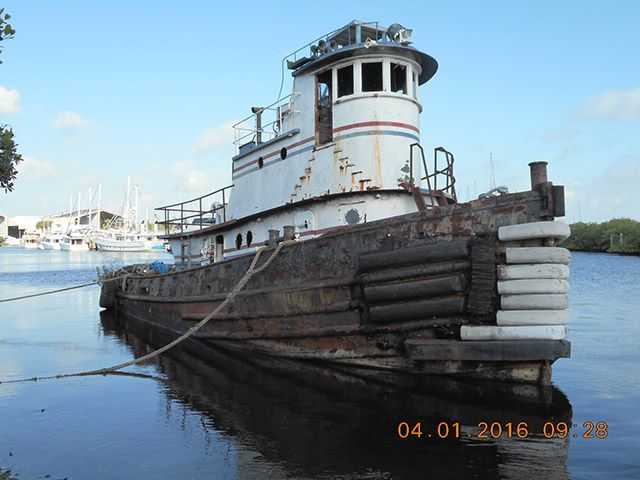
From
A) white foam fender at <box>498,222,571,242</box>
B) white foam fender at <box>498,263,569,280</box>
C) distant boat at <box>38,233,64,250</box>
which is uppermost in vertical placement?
distant boat at <box>38,233,64,250</box>

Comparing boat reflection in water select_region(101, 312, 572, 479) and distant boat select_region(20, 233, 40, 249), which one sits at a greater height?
distant boat select_region(20, 233, 40, 249)

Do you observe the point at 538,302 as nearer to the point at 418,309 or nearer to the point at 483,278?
the point at 483,278

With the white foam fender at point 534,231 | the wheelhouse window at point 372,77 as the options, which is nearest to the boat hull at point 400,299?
the white foam fender at point 534,231

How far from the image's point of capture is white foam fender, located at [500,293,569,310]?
759cm

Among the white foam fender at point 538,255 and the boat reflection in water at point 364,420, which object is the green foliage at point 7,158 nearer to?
the boat reflection in water at point 364,420

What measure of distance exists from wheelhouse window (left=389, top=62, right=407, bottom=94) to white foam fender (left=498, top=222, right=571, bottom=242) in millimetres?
4827

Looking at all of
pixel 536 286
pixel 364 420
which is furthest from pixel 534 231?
pixel 364 420

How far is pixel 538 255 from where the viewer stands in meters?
7.58

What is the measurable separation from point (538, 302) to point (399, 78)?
236 inches

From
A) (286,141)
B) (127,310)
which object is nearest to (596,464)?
(286,141)

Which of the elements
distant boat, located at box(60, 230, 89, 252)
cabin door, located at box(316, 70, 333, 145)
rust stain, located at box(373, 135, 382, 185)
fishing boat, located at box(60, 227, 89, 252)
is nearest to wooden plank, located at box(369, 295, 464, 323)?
rust stain, located at box(373, 135, 382, 185)

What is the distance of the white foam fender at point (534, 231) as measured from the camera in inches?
296

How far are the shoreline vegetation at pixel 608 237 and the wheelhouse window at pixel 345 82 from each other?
63513 millimetres
